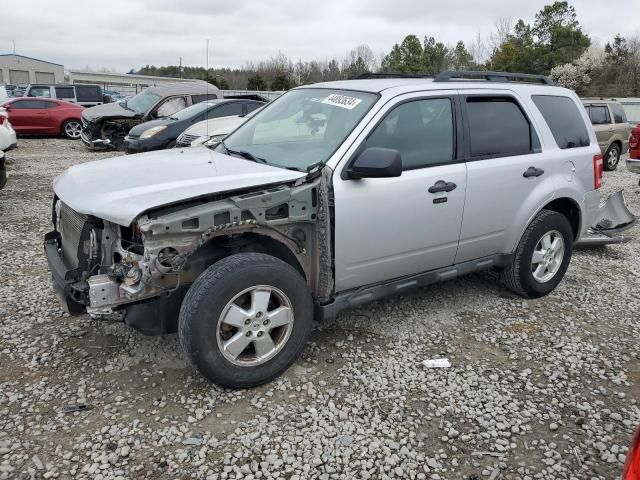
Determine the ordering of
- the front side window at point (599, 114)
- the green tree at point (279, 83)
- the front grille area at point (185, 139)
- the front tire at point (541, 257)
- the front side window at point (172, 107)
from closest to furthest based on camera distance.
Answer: the front tire at point (541, 257) → the front grille area at point (185, 139) → the front side window at point (172, 107) → the front side window at point (599, 114) → the green tree at point (279, 83)

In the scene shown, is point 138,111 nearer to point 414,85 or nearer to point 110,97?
point 414,85

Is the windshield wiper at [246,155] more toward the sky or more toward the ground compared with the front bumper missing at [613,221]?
more toward the sky

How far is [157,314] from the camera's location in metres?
3.14

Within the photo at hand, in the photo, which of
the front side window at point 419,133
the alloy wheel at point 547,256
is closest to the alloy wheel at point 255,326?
the front side window at point 419,133

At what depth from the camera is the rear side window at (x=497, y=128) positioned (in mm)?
4148

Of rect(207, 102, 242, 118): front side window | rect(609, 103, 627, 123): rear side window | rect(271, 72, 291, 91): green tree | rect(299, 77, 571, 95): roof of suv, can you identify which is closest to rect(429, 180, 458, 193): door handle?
rect(299, 77, 571, 95): roof of suv

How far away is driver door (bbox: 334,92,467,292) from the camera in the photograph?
3.47 meters

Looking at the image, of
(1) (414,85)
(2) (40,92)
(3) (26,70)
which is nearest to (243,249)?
(1) (414,85)

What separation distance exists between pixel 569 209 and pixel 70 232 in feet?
14.1

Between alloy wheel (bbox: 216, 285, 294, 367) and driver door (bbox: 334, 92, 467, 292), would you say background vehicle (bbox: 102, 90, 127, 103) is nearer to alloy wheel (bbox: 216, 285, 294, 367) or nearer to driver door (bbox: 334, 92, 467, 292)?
driver door (bbox: 334, 92, 467, 292)

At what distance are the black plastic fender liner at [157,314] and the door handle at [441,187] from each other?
6.03 feet

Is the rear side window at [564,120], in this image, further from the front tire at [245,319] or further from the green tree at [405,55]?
the green tree at [405,55]

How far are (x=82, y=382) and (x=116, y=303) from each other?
79 centimetres

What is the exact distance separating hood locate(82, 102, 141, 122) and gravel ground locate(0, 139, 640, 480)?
32.8ft
